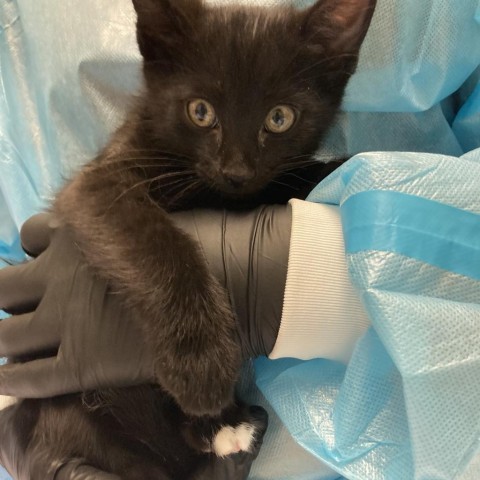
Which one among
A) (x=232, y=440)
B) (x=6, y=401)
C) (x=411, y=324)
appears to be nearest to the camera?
(x=411, y=324)

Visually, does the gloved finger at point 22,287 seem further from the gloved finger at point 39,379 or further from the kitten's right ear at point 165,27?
the kitten's right ear at point 165,27

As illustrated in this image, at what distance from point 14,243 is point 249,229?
1005 mm

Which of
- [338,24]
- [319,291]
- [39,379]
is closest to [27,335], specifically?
[39,379]

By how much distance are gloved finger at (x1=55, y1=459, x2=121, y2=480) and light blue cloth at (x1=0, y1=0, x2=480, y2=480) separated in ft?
1.34

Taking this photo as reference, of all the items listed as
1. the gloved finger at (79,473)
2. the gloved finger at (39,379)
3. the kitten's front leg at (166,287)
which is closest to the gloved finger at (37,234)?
the kitten's front leg at (166,287)

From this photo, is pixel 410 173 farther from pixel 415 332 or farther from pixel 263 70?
pixel 263 70

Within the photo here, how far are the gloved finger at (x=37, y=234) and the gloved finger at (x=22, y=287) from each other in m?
0.08

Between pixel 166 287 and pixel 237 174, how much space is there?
0.93ft

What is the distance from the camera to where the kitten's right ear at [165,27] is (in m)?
1.09

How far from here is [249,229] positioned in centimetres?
108

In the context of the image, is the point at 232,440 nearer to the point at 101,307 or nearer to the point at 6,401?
the point at 101,307

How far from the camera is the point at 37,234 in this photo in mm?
1255

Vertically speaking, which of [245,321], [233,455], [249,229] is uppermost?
[249,229]

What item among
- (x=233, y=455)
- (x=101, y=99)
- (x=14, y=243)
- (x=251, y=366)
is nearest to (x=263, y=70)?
(x=101, y=99)
